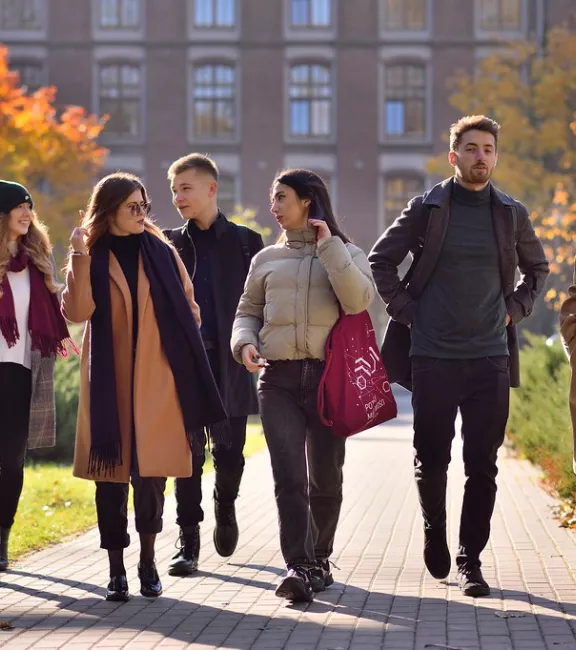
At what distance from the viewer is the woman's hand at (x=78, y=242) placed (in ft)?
22.7

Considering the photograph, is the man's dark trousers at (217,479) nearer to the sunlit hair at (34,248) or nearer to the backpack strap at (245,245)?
the backpack strap at (245,245)

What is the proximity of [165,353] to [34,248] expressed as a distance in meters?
1.55

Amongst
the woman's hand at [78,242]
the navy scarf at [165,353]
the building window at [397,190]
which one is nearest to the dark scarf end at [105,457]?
the navy scarf at [165,353]

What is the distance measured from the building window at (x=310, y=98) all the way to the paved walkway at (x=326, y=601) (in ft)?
123

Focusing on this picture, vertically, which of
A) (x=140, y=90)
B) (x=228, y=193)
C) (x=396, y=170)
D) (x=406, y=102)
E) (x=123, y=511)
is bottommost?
(x=228, y=193)

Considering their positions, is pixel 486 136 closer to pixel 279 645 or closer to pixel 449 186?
pixel 449 186

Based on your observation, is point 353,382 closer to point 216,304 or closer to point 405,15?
point 216,304

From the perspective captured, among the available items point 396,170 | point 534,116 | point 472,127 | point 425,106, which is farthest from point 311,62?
point 472,127

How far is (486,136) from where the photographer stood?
7.18 meters

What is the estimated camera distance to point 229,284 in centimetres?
822

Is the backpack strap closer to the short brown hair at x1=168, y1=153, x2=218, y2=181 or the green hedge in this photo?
the short brown hair at x1=168, y1=153, x2=218, y2=181

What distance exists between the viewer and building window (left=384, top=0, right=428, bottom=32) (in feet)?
154

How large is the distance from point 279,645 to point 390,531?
3.89m

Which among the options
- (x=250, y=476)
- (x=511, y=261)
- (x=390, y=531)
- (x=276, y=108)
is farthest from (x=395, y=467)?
(x=276, y=108)
